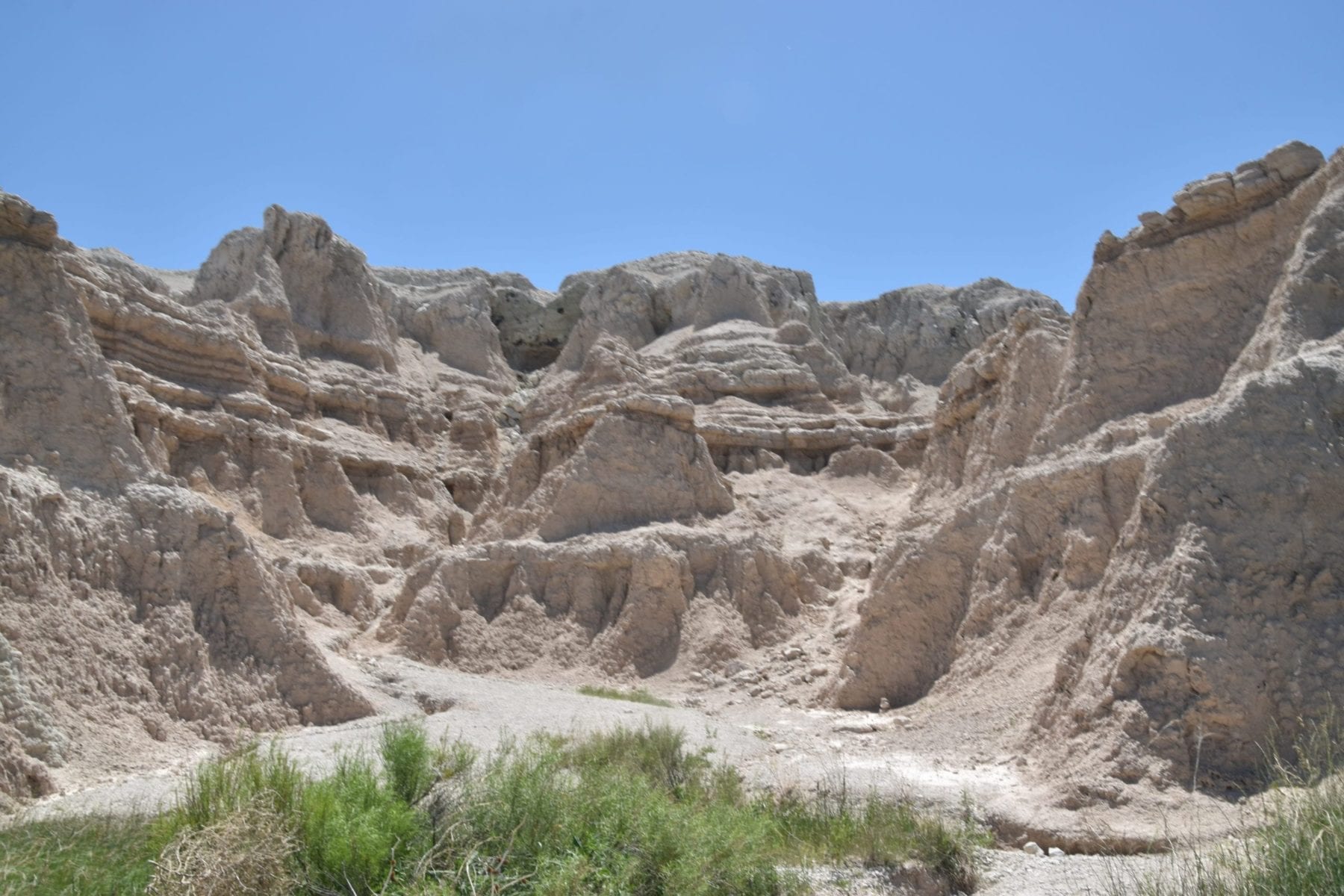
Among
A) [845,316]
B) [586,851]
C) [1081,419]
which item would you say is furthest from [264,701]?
[845,316]

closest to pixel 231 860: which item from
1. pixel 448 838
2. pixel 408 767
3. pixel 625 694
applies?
pixel 448 838

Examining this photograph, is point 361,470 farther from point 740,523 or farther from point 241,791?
point 241,791

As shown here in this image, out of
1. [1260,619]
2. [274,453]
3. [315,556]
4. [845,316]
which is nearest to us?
[1260,619]

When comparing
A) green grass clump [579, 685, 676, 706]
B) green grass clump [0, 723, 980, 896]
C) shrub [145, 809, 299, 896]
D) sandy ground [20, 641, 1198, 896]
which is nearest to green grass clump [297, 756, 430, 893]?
green grass clump [0, 723, 980, 896]

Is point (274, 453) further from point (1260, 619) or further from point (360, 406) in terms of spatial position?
point (1260, 619)

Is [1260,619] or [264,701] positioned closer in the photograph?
[1260,619]

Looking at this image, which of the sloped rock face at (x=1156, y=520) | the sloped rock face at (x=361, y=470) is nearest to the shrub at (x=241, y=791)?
the sloped rock face at (x=361, y=470)

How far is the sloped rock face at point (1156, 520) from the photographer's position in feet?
34.2

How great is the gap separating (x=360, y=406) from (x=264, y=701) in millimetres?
21690

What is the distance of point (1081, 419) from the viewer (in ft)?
55.5

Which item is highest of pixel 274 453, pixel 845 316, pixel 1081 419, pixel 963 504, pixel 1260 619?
pixel 845 316

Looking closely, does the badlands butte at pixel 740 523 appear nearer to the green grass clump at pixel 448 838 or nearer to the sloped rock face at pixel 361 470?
the sloped rock face at pixel 361 470

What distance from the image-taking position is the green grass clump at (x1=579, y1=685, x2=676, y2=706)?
1875cm

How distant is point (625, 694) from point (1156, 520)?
1015cm
